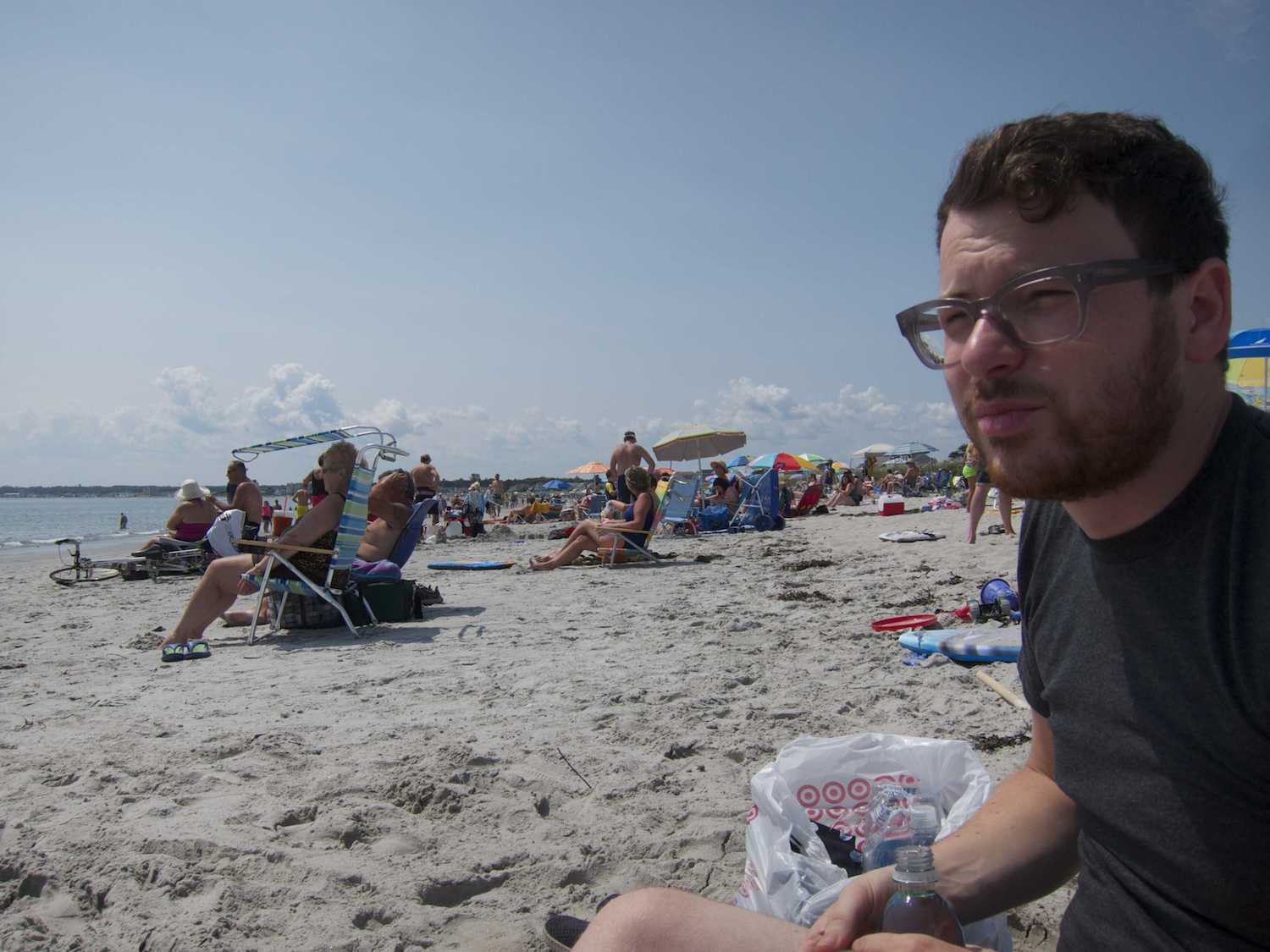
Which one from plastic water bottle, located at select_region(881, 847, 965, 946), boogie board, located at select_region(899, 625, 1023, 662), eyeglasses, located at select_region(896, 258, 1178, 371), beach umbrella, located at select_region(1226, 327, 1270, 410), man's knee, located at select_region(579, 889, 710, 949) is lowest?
boogie board, located at select_region(899, 625, 1023, 662)

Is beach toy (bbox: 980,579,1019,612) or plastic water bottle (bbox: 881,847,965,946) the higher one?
plastic water bottle (bbox: 881,847,965,946)

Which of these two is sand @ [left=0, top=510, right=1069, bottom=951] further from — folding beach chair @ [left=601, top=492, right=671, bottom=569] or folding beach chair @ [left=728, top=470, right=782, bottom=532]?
folding beach chair @ [left=728, top=470, right=782, bottom=532]

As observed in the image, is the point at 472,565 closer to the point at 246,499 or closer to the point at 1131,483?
the point at 246,499

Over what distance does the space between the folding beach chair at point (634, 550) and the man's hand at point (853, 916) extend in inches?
332

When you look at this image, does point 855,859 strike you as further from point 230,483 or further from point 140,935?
point 230,483

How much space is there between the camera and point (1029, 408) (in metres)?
1.00

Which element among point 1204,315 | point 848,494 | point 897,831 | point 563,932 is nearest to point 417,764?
point 563,932

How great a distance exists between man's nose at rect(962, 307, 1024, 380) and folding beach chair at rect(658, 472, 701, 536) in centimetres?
1268

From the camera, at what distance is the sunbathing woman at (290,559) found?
5.56 meters

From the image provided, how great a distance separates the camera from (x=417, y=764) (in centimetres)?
283

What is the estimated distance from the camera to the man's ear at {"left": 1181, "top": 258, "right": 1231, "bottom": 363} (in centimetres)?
95

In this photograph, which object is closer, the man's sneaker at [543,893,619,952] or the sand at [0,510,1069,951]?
the man's sneaker at [543,893,619,952]

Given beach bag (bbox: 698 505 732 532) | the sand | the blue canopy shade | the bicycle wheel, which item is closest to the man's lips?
the sand

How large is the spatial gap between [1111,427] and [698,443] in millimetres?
19738
